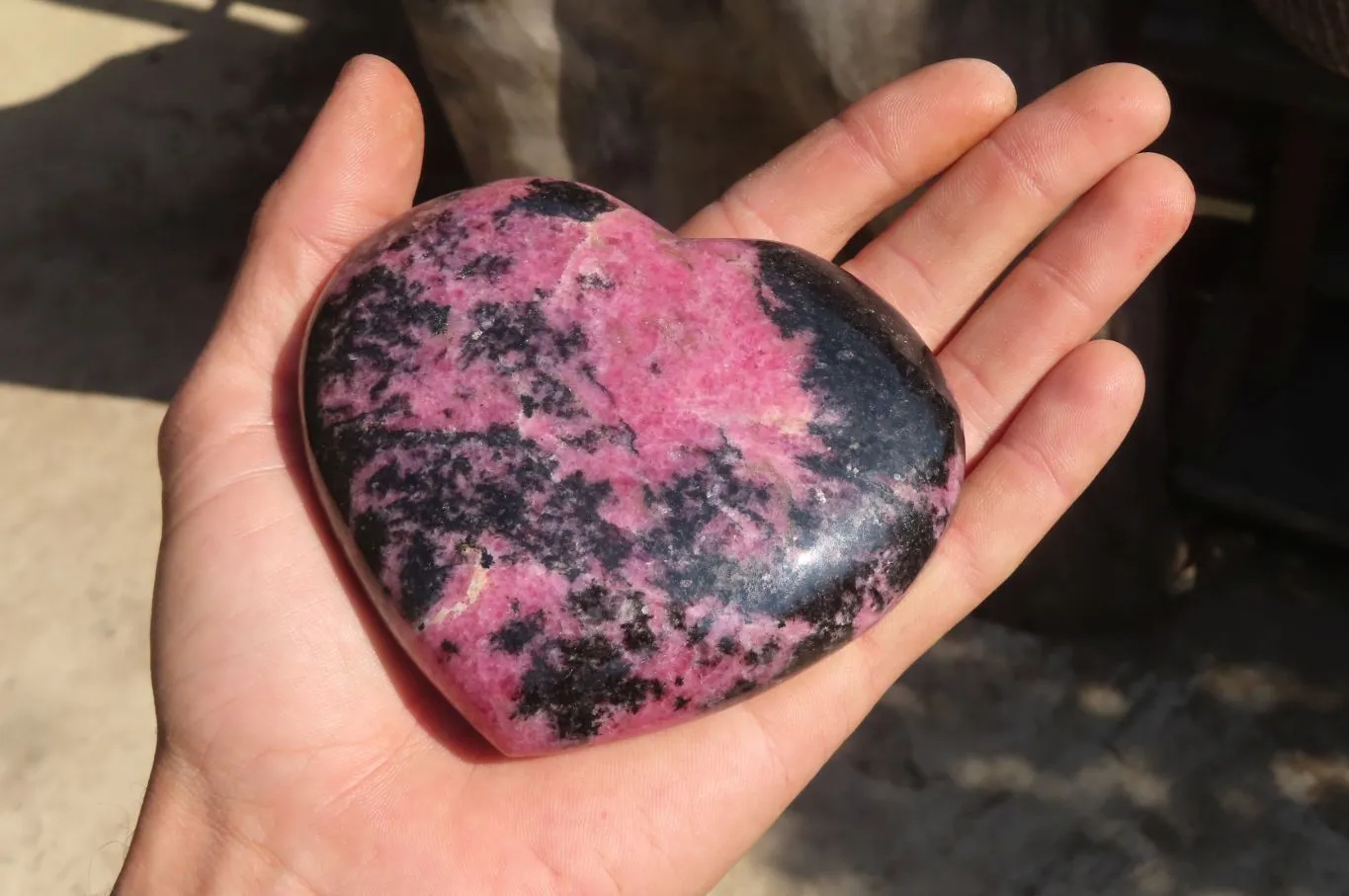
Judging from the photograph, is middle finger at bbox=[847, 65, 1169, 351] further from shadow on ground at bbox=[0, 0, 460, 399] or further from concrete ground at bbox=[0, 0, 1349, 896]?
shadow on ground at bbox=[0, 0, 460, 399]

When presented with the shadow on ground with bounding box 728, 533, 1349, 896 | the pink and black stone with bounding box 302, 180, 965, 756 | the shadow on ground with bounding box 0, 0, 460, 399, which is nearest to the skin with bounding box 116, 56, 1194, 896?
the pink and black stone with bounding box 302, 180, 965, 756

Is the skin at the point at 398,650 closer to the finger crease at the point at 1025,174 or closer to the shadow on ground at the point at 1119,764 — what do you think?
the finger crease at the point at 1025,174

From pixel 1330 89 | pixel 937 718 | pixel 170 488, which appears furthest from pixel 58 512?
pixel 1330 89

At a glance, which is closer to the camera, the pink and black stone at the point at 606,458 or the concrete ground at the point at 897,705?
the pink and black stone at the point at 606,458

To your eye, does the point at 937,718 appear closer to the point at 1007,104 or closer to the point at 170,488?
the point at 1007,104

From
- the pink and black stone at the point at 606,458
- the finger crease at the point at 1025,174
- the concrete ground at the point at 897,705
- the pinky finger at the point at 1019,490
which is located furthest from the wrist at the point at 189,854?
the finger crease at the point at 1025,174

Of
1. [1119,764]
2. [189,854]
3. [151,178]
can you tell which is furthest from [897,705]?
[151,178]
